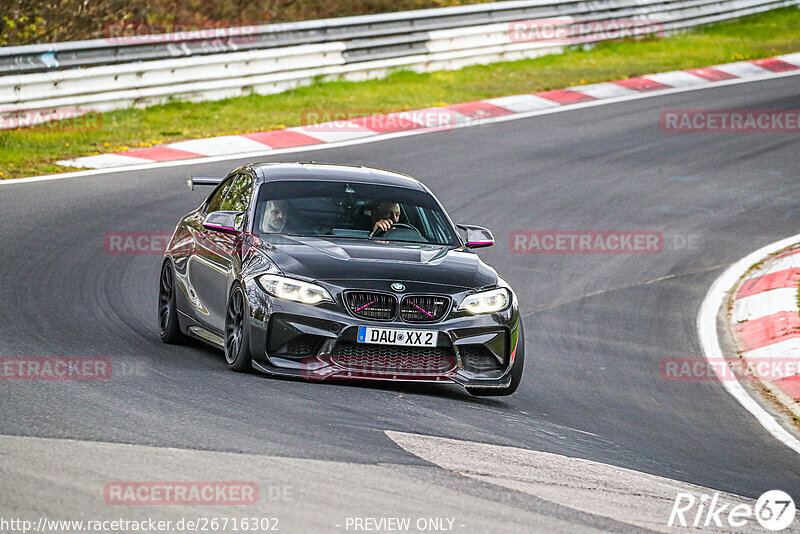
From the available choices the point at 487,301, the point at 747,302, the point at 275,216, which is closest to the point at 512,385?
the point at 487,301

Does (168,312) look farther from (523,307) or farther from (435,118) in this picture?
(435,118)

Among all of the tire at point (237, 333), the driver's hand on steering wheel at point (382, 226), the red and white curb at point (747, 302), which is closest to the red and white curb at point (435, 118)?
the red and white curb at point (747, 302)

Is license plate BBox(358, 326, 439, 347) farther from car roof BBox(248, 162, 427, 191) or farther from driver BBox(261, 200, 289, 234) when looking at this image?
car roof BBox(248, 162, 427, 191)

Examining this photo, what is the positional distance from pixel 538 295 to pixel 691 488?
5.85m

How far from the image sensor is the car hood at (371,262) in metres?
8.10

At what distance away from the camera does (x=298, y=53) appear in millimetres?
21125

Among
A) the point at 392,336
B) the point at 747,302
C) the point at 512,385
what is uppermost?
the point at 392,336

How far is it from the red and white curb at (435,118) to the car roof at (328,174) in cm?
682

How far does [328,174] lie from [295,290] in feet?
5.73

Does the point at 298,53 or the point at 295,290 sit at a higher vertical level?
the point at 298,53

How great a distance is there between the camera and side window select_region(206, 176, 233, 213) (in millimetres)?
10055

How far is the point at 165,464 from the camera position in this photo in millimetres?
5621

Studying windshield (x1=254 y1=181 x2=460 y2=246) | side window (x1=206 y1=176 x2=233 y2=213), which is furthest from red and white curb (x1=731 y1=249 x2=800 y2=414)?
side window (x1=206 y1=176 x2=233 y2=213)

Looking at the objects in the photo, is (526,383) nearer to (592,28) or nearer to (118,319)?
(118,319)
